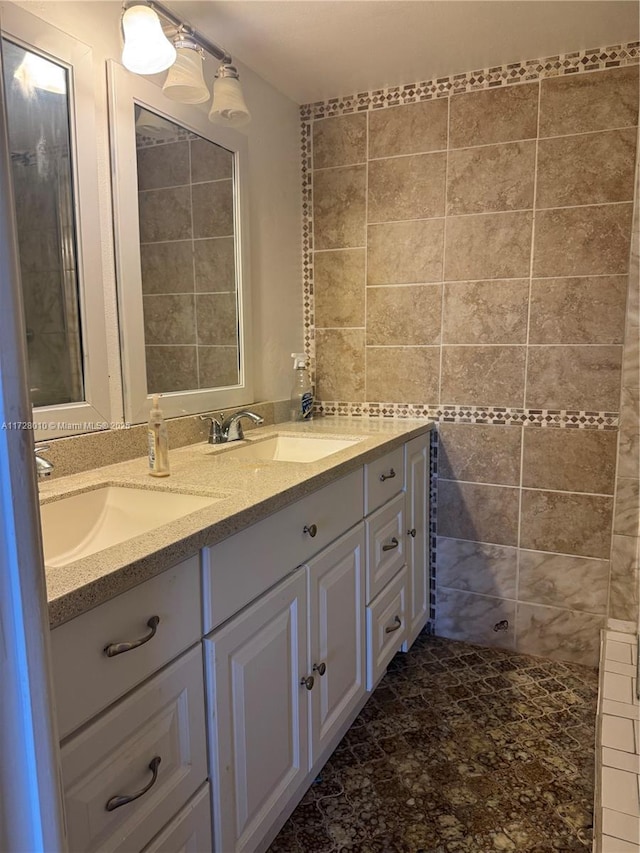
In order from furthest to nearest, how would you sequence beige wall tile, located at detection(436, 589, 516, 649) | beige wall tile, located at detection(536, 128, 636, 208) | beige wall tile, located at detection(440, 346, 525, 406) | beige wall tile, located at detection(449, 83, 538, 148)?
1. beige wall tile, located at detection(436, 589, 516, 649)
2. beige wall tile, located at detection(440, 346, 525, 406)
3. beige wall tile, located at detection(449, 83, 538, 148)
4. beige wall tile, located at detection(536, 128, 636, 208)

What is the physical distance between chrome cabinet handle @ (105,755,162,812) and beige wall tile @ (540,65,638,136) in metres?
2.14

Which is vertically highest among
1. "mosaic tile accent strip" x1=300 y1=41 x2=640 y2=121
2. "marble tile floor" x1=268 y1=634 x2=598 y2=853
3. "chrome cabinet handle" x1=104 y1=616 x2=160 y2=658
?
"mosaic tile accent strip" x1=300 y1=41 x2=640 y2=121

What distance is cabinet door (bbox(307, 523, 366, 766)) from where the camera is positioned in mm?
1413

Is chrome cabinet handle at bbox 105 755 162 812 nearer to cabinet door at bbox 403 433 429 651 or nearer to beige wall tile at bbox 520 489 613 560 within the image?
cabinet door at bbox 403 433 429 651

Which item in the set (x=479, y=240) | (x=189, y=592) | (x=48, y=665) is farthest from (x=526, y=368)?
(x=48, y=665)

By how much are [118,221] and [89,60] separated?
354 mm

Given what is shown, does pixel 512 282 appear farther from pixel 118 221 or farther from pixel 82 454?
pixel 82 454

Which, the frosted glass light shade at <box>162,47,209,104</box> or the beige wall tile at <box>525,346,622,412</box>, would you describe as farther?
the beige wall tile at <box>525,346,622,412</box>

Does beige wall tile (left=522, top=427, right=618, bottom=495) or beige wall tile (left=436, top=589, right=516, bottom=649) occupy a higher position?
beige wall tile (left=522, top=427, right=618, bottom=495)

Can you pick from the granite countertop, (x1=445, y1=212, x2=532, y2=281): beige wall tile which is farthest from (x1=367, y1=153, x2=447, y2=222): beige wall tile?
the granite countertop

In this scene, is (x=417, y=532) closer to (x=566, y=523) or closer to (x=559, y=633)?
(x=566, y=523)

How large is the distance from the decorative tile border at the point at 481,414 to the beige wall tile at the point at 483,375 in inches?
1.4

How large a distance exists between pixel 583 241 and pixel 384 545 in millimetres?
1229

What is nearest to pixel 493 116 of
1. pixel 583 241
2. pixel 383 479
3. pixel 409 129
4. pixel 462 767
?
pixel 409 129
